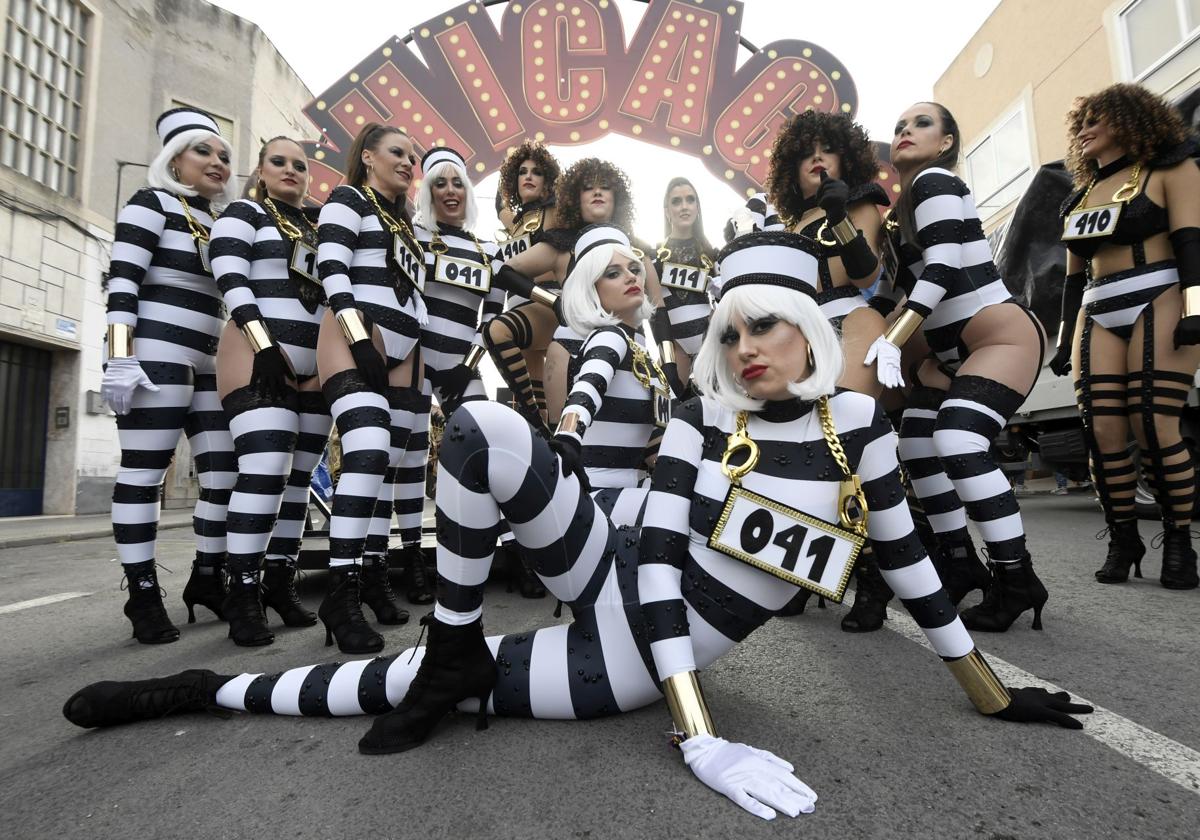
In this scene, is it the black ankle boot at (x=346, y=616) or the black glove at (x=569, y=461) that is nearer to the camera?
the black glove at (x=569, y=461)

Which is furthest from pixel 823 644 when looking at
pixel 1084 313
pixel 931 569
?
pixel 1084 313

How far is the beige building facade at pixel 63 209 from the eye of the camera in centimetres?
998

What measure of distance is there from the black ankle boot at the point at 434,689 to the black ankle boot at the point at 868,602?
1.47m

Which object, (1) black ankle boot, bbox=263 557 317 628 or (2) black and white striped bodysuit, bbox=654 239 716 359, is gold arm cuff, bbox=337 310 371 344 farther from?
(2) black and white striped bodysuit, bbox=654 239 716 359

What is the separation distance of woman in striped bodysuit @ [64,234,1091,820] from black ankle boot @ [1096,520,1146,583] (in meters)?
1.95

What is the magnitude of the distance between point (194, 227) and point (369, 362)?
1.15 m

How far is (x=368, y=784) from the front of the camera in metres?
1.25

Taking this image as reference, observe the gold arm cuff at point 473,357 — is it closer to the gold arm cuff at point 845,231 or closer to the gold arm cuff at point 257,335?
the gold arm cuff at point 257,335

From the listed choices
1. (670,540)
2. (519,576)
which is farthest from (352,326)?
(670,540)

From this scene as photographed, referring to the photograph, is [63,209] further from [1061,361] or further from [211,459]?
[1061,361]

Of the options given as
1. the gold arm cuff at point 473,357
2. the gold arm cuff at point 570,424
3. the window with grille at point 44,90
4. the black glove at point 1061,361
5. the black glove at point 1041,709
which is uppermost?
the window with grille at point 44,90

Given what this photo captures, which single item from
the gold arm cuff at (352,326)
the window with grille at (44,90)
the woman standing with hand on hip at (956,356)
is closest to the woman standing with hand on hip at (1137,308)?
the woman standing with hand on hip at (956,356)

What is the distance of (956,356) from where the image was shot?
2.67 m

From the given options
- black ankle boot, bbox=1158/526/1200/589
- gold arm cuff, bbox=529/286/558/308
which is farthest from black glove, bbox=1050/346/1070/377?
gold arm cuff, bbox=529/286/558/308
